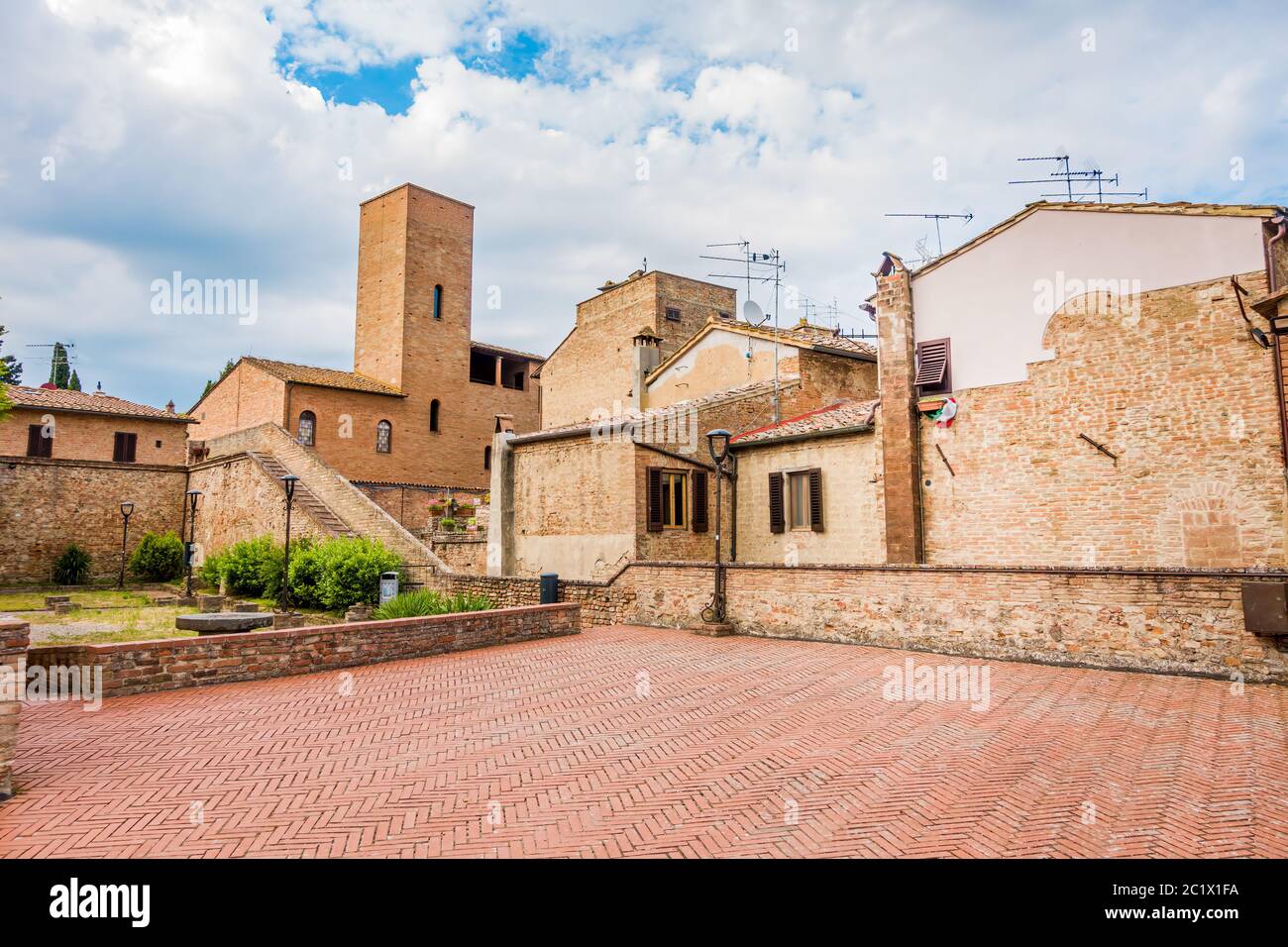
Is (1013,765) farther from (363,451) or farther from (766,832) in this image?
(363,451)

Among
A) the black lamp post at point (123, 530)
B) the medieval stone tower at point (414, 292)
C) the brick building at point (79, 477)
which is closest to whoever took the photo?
the black lamp post at point (123, 530)

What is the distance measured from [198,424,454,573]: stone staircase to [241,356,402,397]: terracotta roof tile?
2786 mm

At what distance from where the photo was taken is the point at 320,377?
101 ft

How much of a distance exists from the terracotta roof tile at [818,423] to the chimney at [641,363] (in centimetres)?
804

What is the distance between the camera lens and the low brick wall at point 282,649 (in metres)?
8.38

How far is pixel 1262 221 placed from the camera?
12039mm

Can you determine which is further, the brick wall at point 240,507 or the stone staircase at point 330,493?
the brick wall at point 240,507

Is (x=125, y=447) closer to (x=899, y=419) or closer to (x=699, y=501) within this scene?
(x=699, y=501)

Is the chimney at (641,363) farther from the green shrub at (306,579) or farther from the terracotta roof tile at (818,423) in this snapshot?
the green shrub at (306,579)

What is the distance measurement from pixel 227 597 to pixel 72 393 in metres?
18.2

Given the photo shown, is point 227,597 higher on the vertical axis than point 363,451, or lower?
lower

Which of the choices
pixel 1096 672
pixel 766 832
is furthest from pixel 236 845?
pixel 1096 672

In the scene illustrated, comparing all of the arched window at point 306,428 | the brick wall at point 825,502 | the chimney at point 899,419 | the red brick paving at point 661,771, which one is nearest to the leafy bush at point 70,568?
the arched window at point 306,428

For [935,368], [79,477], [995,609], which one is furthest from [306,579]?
[995,609]
